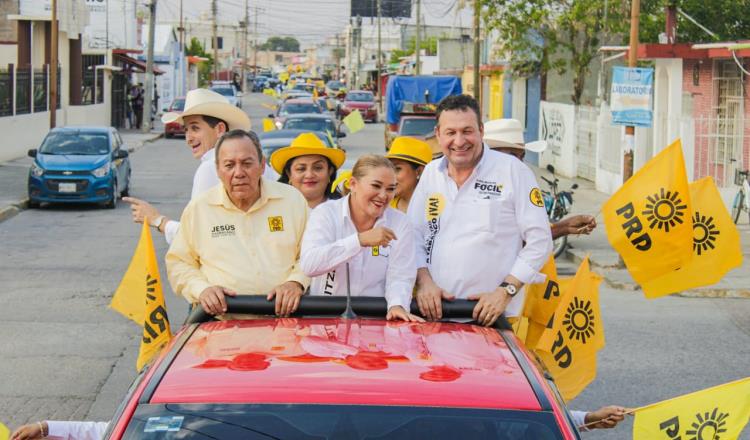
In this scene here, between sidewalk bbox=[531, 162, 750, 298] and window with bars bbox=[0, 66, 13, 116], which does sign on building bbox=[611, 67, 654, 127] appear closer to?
sidewalk bbox=[531, 162, 750, 298]

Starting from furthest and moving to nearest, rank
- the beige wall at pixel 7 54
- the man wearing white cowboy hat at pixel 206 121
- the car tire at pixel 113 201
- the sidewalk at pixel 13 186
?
1. the beige wall at pixel 7 54
2. the car tire at pixel 113 201
3. the sidewalk at pixel 13 186
4. the man wearing white cowboy hat at pixel 206 121

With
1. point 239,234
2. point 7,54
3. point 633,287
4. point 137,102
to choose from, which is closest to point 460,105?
point 239,234

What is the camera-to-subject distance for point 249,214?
Result: 217 inches

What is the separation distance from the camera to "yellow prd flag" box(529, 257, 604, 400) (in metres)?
6.18

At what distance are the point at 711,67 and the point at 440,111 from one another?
58.3ft

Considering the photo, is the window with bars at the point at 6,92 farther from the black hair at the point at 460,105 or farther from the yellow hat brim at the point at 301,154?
the black hair at the point at 460,105

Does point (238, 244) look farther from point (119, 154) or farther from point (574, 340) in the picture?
point (119, 154)

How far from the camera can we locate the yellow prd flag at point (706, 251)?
21.2 ft

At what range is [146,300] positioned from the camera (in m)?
6.15

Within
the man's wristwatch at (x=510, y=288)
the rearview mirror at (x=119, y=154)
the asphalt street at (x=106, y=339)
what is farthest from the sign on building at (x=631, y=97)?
the man's wristwatch at (x=510, y=288)

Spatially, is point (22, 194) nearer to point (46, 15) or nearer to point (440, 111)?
point (46, 15)

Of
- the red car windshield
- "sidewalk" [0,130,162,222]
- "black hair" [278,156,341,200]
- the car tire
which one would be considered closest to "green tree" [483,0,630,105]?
"sidewalk" [0,130,162,222]

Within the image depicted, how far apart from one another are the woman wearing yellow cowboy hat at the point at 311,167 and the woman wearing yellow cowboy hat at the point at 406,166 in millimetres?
378

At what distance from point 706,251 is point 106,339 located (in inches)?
241
